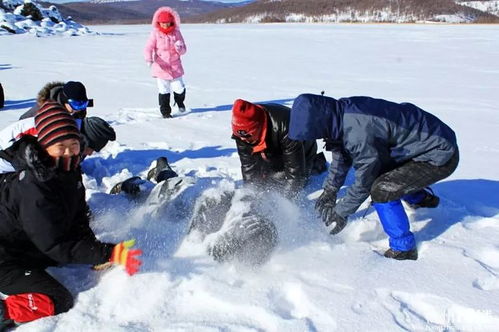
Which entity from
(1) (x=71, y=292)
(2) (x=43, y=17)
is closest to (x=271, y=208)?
(1) (x=71, y=292)

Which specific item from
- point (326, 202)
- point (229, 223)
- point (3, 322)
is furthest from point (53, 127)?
point (326, 202)

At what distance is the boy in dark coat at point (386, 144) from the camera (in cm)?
236

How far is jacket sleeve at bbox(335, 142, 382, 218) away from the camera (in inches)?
93.0

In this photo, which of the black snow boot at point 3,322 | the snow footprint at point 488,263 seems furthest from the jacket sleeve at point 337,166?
the black snow boot at point 3,322

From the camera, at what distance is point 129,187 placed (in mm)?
3227

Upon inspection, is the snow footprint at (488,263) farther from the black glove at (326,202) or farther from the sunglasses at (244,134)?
the sunglasses at (244,134)

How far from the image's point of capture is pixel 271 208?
114 inches

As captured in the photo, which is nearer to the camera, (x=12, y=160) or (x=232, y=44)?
(x=12, y=160)

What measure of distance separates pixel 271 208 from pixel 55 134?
53.9 inches

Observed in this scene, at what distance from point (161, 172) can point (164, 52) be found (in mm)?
2922

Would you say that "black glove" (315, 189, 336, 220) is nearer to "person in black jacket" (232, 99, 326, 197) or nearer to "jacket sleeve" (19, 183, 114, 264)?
"person in black jacket" (232, 99, 326, 197)

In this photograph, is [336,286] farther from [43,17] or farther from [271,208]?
[43,17]

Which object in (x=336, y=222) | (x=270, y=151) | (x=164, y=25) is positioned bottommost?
(x=336, y=222)

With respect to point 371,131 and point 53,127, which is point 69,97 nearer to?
point 53,127
